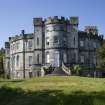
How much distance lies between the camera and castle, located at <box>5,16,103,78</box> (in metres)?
66.6

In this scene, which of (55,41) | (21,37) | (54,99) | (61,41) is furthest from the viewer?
(21,37)

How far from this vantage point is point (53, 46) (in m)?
66.6

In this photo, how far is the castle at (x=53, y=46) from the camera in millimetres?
66625

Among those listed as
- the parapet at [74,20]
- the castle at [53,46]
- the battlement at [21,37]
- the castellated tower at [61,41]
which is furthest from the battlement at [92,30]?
A: the battlement at [21,37]

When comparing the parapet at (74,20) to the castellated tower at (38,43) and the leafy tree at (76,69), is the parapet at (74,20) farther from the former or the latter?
the leafy tree at (76,69)

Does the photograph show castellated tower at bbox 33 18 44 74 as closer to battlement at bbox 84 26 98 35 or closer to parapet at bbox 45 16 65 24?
parapet at bbox 45 16 65 24

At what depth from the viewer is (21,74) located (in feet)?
243

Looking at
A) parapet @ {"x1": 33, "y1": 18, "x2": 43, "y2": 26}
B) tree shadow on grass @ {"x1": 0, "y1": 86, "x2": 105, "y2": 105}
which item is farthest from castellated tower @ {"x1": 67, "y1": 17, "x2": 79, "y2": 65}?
tree shadow on grass @ {"x1": 0, "y1": 86, "x2": 105, "y2": 105}

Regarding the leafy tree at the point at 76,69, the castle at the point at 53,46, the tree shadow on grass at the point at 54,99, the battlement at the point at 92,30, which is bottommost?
the tree shadow on grass at the point at 54,99

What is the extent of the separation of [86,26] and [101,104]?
73.6 metres

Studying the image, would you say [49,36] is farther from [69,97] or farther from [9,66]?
[69,97]

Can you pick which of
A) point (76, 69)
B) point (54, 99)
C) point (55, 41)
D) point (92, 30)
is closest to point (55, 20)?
point (55, 41)

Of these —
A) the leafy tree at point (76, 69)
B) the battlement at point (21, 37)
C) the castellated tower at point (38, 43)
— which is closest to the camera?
the leafy tree at point (76, 69)

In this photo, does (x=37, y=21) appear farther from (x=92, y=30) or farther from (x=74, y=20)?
(x=92, y=30)
